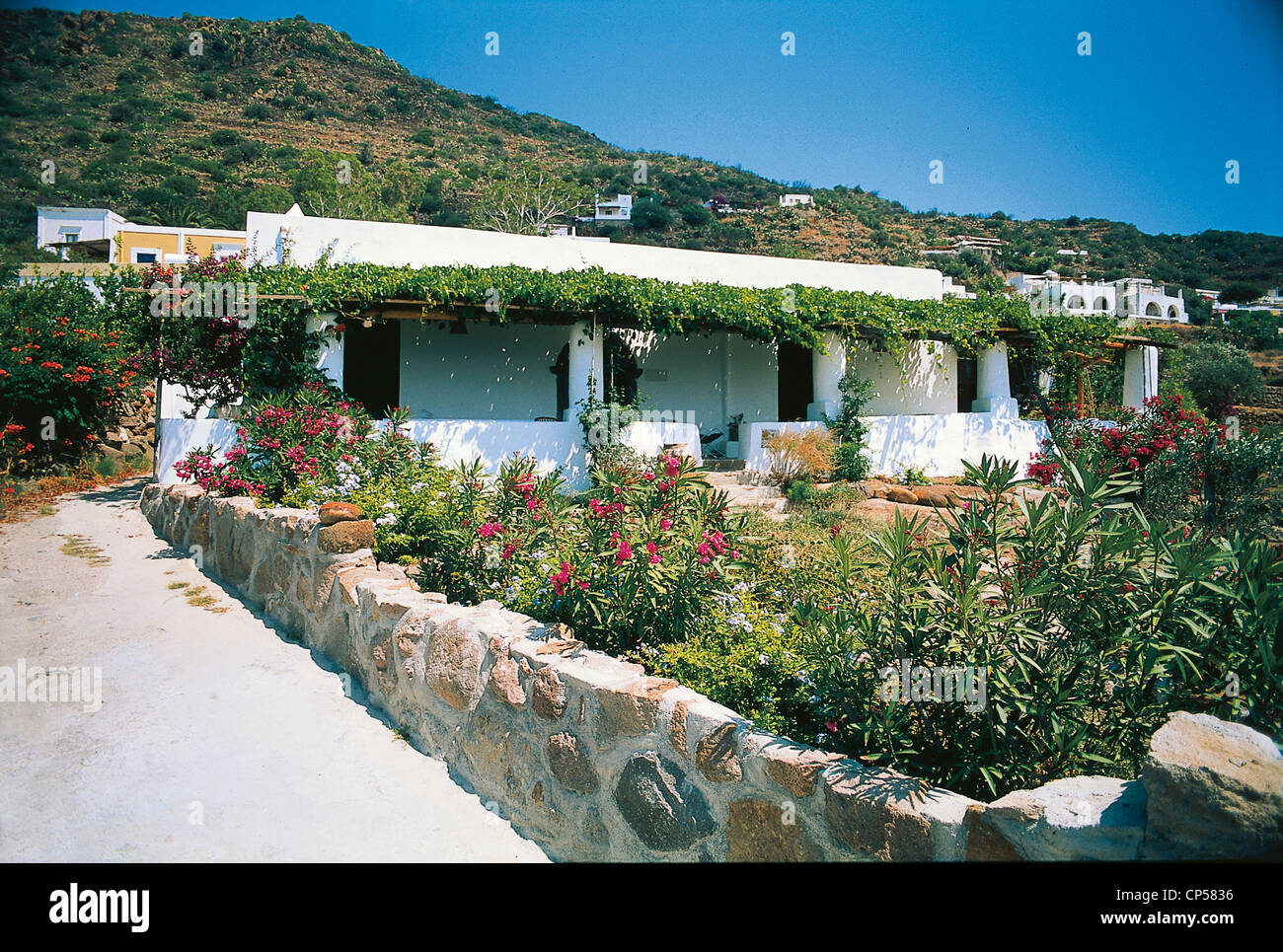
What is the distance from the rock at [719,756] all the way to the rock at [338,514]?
397 centimetres

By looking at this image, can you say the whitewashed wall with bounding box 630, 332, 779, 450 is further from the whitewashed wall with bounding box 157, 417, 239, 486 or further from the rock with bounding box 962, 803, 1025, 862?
the rock with bounding box 962, 803, 1025, 862

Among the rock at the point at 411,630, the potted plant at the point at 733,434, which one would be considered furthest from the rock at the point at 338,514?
the potted plant at the point at 733,434

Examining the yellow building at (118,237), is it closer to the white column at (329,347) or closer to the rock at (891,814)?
the white column at (329,347)

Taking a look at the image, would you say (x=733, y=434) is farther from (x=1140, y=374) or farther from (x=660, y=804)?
(x=660, y=804)

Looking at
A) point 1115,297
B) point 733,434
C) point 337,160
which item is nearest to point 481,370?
point 733,434

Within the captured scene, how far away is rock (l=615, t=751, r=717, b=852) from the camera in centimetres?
296

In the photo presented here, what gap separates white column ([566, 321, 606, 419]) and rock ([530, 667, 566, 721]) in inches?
365

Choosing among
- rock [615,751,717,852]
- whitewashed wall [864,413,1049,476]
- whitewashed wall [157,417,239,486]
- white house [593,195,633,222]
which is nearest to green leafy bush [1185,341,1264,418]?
whitewashed wall [864,413,1049,476]

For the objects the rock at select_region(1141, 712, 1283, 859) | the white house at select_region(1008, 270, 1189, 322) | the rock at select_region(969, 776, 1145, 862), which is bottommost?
the rock at select_region(969, 776, 1145, 862)

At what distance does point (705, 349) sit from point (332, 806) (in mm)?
13272

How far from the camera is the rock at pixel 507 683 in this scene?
3.76 metres

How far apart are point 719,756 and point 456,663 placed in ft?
6.07

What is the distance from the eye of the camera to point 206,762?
13.7 feet
